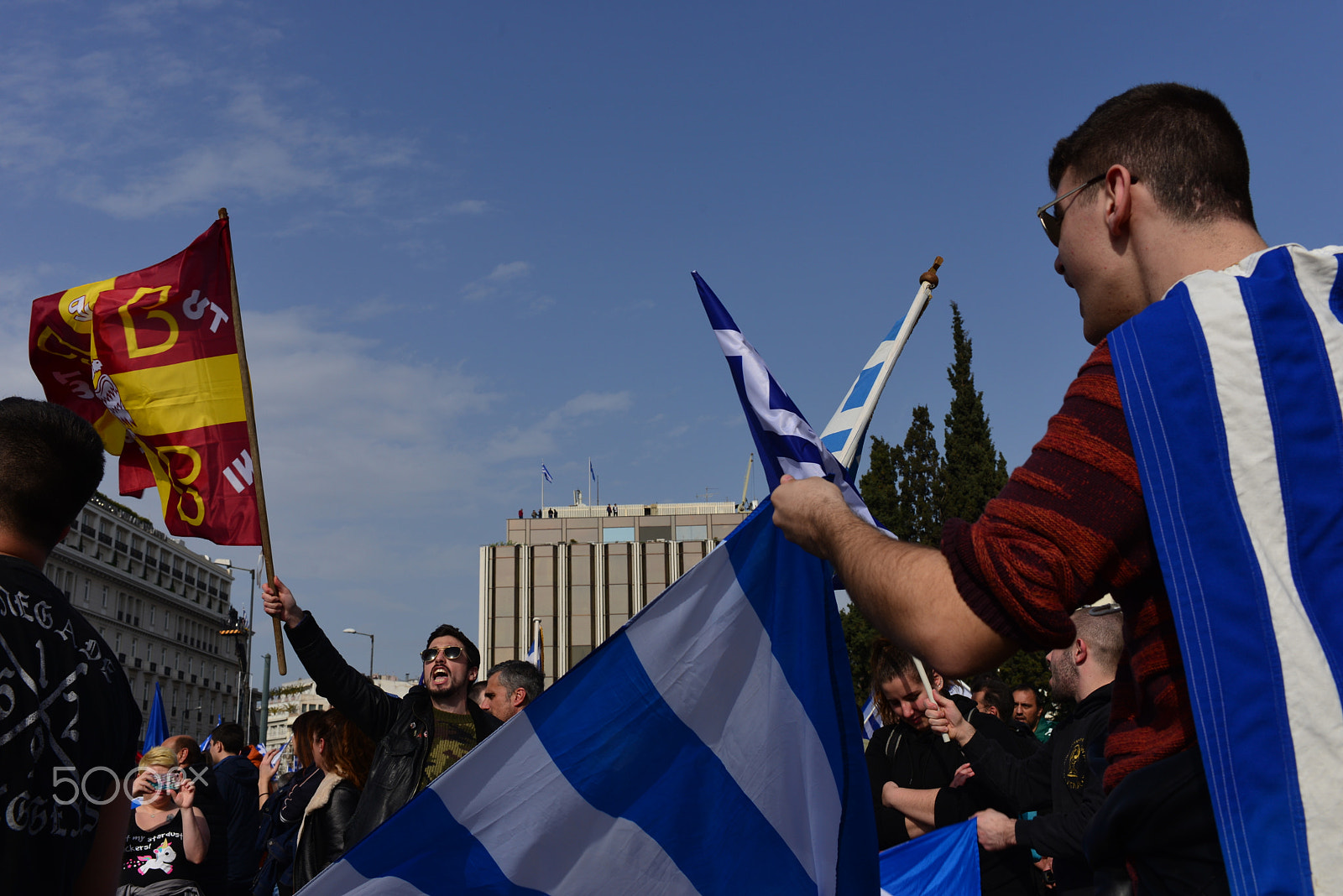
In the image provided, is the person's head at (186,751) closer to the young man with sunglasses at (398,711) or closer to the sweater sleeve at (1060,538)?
the young man with sunglasses at (398,711)

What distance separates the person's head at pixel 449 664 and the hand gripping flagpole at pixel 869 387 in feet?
7.67

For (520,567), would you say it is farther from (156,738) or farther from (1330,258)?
(1330,258)

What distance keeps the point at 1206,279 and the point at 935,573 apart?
567 mm

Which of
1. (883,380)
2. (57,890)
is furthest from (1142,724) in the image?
(883,380)

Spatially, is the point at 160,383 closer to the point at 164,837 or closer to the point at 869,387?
the point at 164,837

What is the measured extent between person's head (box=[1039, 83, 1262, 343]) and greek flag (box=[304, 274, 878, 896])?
4.92ft

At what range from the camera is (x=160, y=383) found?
6668mm

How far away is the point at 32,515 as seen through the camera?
2566mm

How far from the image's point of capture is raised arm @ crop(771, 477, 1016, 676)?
1510 mm

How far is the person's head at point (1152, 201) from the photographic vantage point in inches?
67.3

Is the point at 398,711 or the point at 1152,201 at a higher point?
the point at 1152,201

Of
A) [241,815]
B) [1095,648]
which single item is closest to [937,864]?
[1095,648]

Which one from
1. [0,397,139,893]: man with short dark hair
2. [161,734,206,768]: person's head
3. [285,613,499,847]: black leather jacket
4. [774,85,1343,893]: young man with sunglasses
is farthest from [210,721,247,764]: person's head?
[774,85,1343,893]: young man with sunglasses

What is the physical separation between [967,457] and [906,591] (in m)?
37.6
